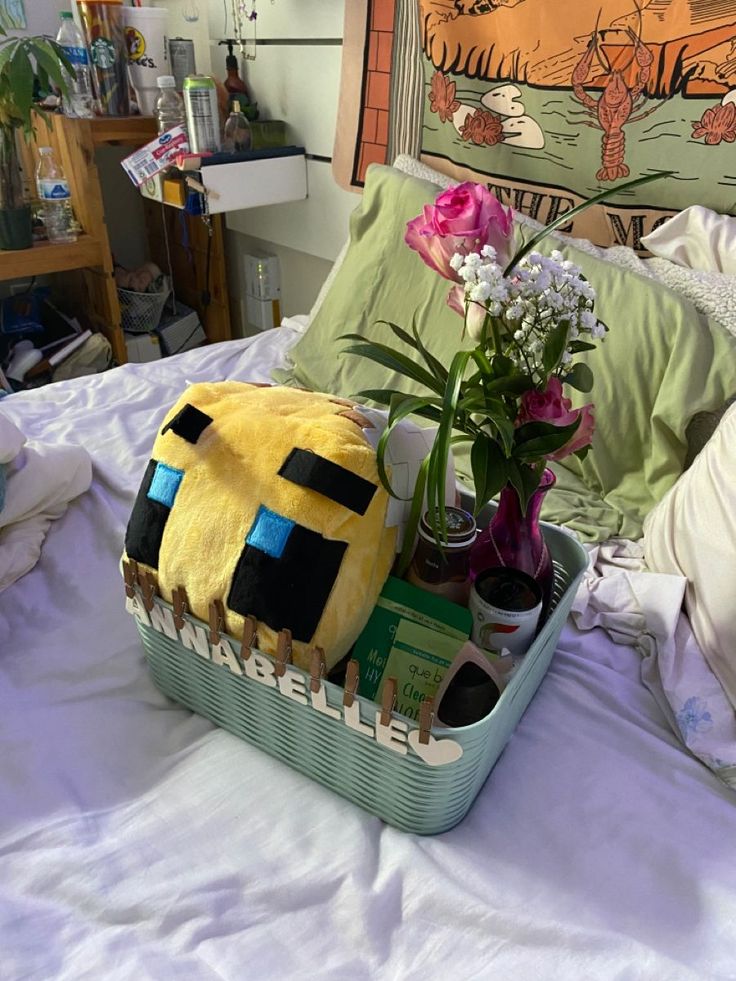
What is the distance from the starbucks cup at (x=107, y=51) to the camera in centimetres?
190

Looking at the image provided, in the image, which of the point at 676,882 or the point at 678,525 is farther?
the point at 678,525

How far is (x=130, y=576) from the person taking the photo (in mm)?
762

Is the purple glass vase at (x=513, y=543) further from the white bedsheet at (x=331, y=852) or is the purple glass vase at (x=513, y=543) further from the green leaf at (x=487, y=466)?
the white bedsheet at (x=331, y=852)

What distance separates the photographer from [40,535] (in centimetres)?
103

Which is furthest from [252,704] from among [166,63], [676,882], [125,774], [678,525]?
[166,63]

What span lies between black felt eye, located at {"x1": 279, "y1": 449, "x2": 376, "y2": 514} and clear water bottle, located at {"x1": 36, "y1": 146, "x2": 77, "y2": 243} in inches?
65.4

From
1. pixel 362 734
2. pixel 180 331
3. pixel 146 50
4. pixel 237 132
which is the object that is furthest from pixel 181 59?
pixel 362 734

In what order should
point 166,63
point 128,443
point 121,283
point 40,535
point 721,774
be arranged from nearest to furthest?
point 721,774 < point 40,535 < point 128,443 < point 166,63 < point 121,283

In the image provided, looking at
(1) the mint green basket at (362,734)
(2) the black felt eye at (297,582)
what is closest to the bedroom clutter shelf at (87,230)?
(1) the mint green basket at (362,734)

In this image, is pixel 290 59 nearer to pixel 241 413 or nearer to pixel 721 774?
pixel 241 413

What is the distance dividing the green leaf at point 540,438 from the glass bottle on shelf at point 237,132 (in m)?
1.53

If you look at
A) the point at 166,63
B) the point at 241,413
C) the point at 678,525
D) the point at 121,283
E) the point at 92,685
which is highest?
the point at 166,63

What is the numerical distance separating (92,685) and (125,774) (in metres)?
0.13

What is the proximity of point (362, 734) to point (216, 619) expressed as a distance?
0.57ft
